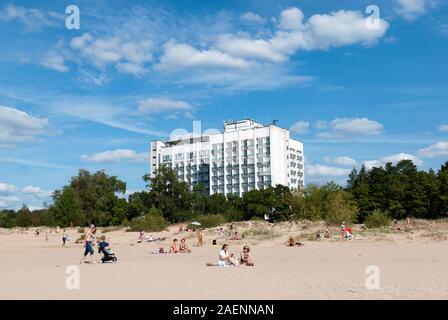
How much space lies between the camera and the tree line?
7068 cm

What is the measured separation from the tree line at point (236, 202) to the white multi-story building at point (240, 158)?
27.3m

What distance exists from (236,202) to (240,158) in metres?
40.3

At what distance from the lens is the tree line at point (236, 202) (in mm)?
70675

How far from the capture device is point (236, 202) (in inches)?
3871

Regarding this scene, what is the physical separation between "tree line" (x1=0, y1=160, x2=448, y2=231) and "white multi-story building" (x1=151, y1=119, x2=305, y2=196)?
27300mm

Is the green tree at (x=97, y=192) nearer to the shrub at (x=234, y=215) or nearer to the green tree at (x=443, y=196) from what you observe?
the shrub at (x=234, y=215)

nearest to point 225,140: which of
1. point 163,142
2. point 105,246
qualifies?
point 163,142

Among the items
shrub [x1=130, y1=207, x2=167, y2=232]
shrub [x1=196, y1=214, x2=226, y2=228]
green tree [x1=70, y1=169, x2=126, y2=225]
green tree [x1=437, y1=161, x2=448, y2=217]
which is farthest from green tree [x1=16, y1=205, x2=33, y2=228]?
green tree [x1=437, y1=161, x2=448, y2=217]

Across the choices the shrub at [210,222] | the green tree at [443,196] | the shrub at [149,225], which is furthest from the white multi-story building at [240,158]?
the shrub at [149,225]

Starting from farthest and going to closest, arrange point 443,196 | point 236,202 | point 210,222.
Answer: point 236,202 < point 443,196 < point 210,222

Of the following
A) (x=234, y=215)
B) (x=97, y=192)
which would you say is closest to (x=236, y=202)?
(x=234, y=215)

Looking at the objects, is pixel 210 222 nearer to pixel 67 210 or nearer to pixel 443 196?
pixel 67 210

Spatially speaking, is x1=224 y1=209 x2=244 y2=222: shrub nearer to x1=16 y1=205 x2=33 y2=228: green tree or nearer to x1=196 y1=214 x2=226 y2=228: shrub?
x1=196 y1=214 x2=226 y2=228: shrub

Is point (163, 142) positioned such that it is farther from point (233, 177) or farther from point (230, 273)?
point (230, 273)
